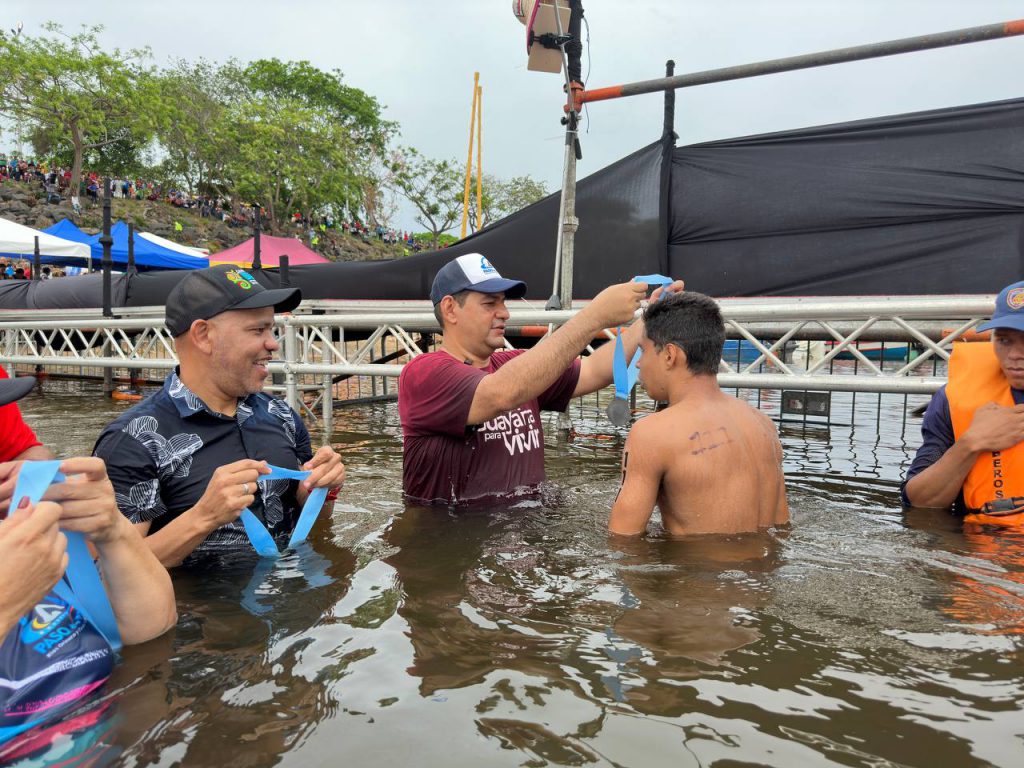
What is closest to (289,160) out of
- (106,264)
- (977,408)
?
(106,264)

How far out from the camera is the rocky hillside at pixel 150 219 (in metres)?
36.8

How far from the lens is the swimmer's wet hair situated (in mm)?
3420

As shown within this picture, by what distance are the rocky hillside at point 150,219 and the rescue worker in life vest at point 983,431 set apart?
118ft

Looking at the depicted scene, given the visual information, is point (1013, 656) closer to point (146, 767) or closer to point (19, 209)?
point (146, 767)

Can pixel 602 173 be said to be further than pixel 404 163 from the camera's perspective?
No

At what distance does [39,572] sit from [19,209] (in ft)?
143

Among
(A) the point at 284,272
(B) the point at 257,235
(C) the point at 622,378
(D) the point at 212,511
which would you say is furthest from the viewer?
(B) the point at 257,235

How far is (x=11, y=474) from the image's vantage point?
6.98 feet

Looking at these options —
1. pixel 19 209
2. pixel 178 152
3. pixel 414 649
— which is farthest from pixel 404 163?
pixel 414 649

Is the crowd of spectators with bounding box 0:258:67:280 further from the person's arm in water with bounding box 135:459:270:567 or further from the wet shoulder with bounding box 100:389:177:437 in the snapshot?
the person's arm in water with bounding box 135:459:270:567

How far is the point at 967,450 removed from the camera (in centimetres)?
379

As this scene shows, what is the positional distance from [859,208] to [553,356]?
4267 mm

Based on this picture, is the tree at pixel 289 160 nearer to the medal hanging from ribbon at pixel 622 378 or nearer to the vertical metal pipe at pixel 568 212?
the vertical metal pipe at pixel 568 212

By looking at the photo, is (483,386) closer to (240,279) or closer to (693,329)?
(693,329)
